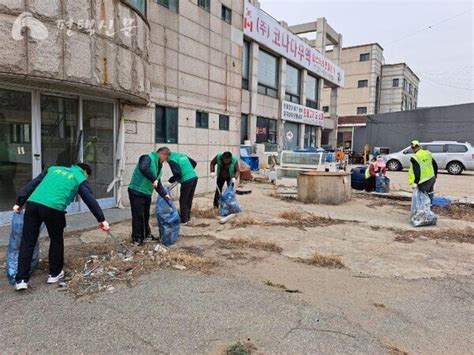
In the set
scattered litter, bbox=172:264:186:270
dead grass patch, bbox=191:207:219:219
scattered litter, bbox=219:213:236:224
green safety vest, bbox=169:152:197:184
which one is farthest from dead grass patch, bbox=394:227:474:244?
green safety vest, bbox=169:152:197:184

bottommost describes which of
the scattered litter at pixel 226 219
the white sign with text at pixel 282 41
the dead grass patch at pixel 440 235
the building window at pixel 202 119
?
the dead grass patch at pixel 440 235

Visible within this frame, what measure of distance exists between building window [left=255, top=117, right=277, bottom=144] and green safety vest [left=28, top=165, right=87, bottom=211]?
1465cm

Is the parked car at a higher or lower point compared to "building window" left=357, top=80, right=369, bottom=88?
lower

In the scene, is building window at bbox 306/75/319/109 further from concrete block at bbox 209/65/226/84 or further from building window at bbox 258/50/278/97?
concrete block at bbox 209/65/226/84

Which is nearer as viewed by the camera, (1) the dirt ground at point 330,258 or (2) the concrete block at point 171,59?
(1) the dirt ground at point 330,258

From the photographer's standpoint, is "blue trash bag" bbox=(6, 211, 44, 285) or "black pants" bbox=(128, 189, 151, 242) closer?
"blue trash bag" bbox=(6, 211, 44, 285)

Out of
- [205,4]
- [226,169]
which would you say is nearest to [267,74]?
[205,4]

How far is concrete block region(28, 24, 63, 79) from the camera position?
518 cm

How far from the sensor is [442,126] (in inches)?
1188

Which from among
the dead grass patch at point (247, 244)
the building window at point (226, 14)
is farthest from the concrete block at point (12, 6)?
the building window at point (226, 14)

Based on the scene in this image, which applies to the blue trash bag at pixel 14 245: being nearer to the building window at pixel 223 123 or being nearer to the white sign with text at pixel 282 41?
the building window at pixel 223 123

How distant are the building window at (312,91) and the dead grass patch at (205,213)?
17779 mm

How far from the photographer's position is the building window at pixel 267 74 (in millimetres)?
17953

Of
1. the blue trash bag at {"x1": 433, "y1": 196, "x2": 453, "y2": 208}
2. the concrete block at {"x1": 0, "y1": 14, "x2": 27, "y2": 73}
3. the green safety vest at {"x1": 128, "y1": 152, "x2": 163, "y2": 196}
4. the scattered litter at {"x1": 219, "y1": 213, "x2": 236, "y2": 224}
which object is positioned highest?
the concrete block at {"x1": 0, "y1": 14, "x2": 27, "y2": 73}
